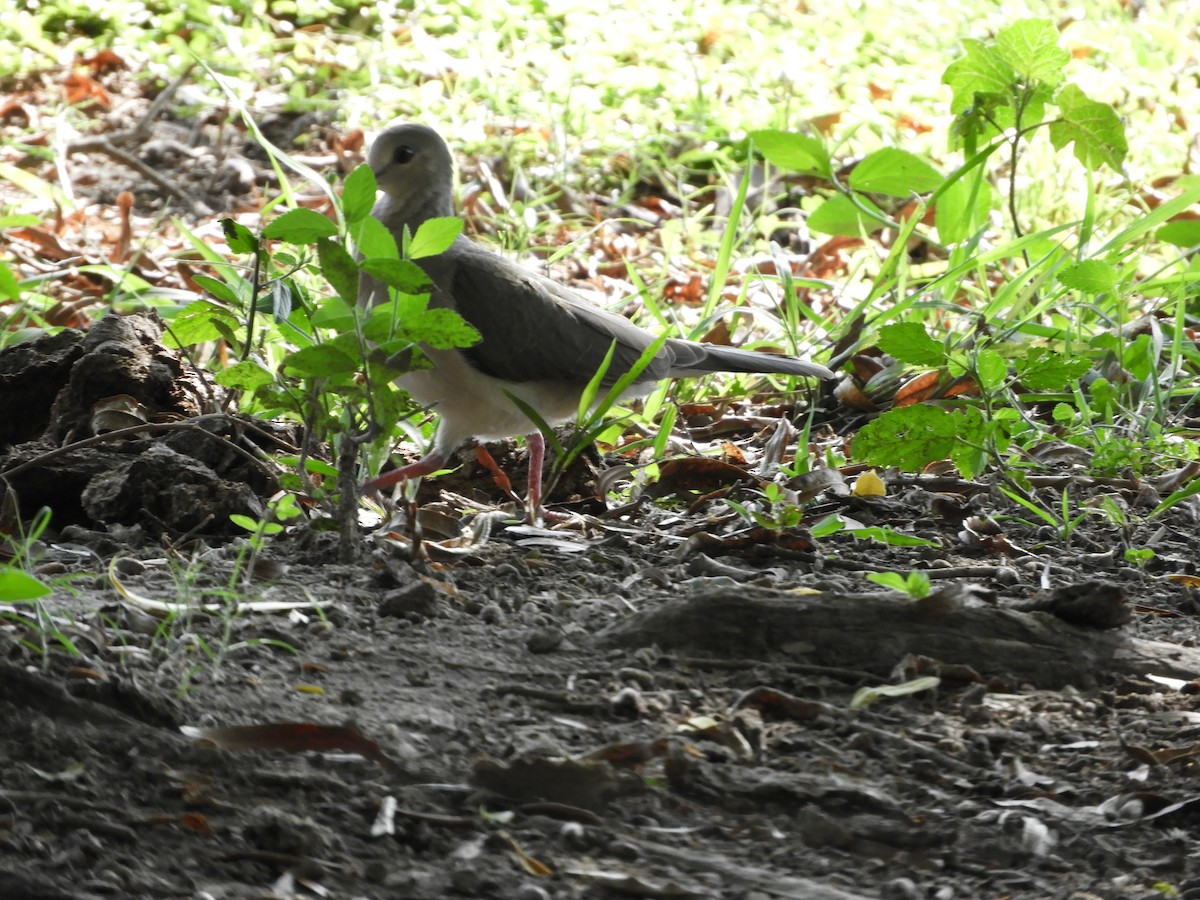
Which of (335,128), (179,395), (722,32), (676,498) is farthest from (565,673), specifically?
(722,32)

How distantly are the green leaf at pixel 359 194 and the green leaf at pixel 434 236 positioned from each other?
0.35 ft

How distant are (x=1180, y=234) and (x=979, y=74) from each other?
0.92 m

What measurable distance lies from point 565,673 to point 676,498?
1411 mm

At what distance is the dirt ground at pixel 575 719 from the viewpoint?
5.55 feet

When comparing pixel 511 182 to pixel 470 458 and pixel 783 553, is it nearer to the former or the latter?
pixel 470 458

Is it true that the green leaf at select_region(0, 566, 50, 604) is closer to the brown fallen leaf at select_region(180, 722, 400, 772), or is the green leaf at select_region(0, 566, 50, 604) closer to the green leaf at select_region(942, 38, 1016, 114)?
the brown fallen leaf at select_region(180, 722, 400, 772)

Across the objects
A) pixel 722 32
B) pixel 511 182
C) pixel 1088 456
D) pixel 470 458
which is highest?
pixel 722 32

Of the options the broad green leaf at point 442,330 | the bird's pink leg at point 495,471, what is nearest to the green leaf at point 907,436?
the broad green leaf at point 442,330

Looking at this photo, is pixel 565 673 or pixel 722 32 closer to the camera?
pixel 565 673

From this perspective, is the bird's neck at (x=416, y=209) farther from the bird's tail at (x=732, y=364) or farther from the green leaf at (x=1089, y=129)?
the green leaf at (x=1089, y=129)

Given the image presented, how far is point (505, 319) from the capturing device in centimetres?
394

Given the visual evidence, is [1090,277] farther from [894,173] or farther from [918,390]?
[894,173]

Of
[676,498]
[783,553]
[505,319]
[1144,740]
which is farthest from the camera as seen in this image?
[505,319]

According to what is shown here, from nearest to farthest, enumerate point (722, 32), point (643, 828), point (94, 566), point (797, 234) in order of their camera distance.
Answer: point (643, 828), point (94, 566), point (797, 234), point (722, 32)
